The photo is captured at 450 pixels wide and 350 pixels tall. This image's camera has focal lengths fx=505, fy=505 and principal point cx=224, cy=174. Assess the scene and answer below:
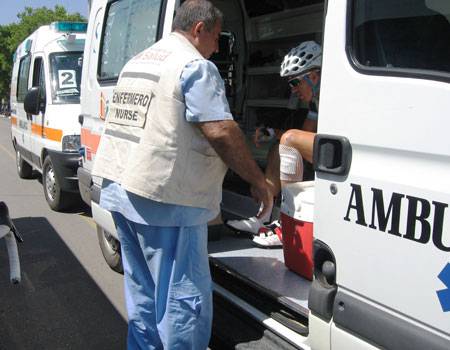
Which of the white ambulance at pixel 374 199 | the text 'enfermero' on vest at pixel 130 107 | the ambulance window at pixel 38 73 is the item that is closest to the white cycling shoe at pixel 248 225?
the white ambulance at pixel 374 199

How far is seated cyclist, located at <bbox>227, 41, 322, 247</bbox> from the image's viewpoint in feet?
9.14

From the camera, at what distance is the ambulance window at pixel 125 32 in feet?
11.1

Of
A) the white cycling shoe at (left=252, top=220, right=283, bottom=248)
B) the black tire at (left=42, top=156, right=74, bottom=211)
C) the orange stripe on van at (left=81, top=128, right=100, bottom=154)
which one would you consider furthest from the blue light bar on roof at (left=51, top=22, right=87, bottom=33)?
the white cycling shoe at (left=252, top=220, right=283, bottom=248)

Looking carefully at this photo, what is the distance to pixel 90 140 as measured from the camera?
4426 mm

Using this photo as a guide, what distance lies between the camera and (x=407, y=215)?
5.28 ft

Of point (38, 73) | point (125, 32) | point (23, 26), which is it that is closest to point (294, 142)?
point (125, 32)

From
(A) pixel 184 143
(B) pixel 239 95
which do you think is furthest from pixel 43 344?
(B) pixel 239 95

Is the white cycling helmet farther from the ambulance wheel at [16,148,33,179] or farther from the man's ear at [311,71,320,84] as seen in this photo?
the ambulance wheel at [16,148,33,179]

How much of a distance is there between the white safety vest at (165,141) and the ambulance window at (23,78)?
6661mm

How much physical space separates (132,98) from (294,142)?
0.92 m

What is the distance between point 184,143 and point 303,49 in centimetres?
133

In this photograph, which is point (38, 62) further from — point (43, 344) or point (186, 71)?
point (186, 71)

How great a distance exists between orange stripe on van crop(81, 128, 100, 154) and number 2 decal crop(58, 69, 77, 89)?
2.74 metres

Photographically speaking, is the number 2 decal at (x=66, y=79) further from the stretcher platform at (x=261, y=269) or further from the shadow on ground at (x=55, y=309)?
the stretcher platform at (x=261, y=269)
